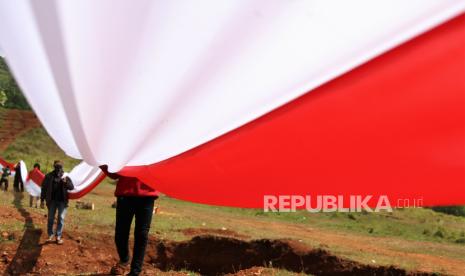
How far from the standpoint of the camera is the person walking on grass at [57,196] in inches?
278

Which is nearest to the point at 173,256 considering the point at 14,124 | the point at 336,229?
the point at 336,229

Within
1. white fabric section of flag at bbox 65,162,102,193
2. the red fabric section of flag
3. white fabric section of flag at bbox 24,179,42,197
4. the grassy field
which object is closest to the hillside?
the grassy field

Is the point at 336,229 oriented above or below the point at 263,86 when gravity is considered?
below

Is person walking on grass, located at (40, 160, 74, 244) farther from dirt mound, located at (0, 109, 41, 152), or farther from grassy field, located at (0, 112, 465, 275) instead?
dirt mound, located at (0, 109, 41, 152)

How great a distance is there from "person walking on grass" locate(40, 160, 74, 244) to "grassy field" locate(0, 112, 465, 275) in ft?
1.85

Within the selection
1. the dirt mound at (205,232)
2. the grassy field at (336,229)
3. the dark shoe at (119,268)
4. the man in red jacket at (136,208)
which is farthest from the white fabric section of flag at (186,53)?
the dirt mound at (205,232)

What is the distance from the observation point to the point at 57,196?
7250mm

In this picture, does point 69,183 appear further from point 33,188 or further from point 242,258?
point 33,188

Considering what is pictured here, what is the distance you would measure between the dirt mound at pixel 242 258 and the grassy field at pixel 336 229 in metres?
0.43

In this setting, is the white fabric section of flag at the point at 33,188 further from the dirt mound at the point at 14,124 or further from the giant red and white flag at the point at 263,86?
the dirt mound at the point at 14,124

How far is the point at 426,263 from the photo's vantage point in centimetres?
886

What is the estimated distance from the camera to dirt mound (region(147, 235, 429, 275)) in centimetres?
773

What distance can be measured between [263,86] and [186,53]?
0.88 ft

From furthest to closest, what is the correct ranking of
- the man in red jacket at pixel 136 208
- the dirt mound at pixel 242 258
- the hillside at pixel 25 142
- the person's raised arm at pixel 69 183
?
the hillside at pixel 25 142
the dirt mound at pixel 242 258
the person's raised arm at pixel 69 183
the man in red jacket at pixel 136 208
